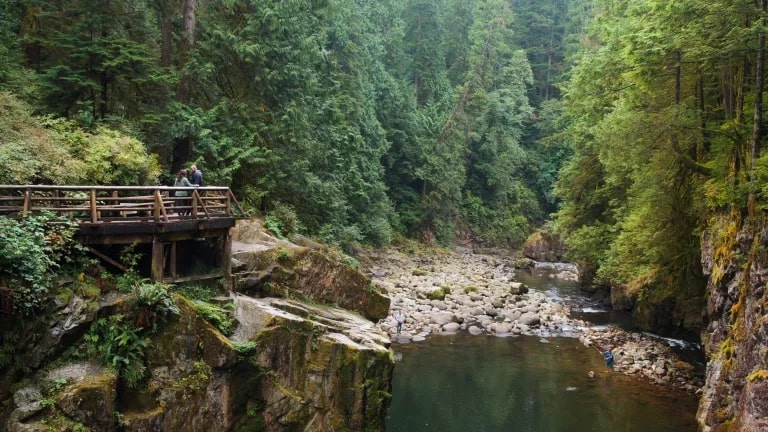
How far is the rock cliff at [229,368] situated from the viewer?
10.6 metres

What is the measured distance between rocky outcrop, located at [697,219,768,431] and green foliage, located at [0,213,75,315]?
1487 cm

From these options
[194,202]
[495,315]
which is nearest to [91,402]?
[194,202]

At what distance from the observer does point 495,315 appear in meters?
30.2

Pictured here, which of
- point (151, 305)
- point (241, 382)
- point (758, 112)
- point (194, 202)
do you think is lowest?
point (241, 382)

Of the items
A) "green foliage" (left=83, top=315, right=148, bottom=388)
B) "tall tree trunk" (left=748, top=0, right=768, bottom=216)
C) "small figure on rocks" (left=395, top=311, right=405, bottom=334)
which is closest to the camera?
"green foliage" (left=83, top=315, right=148, bottom=388)

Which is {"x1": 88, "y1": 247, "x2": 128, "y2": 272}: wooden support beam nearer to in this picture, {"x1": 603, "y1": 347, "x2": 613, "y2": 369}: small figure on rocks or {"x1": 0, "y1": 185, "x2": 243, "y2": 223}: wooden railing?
{"x1": 0, "y1": 185, "x2": 243, "y2": 223}: wooden railing

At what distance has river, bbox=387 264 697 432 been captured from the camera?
18.0 metres

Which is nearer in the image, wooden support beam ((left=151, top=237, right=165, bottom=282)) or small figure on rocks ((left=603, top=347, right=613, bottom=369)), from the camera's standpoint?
wooden support beam ((left=151, top=237, right=165, bottom=282))

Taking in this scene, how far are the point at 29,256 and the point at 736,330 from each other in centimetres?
1651

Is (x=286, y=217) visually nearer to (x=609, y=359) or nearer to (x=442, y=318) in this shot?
(x=442, y=318)

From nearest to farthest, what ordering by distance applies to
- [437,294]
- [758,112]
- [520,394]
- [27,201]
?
[27,201]
[758,112]
[520,394]
[437,294]

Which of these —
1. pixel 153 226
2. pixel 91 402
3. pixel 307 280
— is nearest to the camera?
pixel 91 402

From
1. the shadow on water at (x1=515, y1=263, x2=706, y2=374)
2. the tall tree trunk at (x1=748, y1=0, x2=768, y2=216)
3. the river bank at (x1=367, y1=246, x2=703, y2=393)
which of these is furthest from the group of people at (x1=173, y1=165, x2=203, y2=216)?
the shadow on water at (x1=515, y1=263, x2=706, y2=374)

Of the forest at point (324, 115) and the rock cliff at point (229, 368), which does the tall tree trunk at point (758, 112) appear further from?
the rock cliff at point (229, 368)
